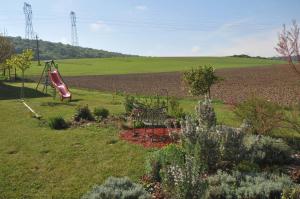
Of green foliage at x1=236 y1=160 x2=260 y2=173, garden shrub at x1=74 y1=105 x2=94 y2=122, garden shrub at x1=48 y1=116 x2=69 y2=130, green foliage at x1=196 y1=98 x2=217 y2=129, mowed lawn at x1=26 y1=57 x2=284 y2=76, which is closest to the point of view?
green foliage at x1=236 y1=160 x2=260 y2=173

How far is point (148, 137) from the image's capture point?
14039 millimetres

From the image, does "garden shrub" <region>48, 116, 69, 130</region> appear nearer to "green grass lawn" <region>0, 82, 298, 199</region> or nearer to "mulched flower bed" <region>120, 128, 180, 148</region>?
"green grass lawn" <region>0, 82, 298, 199</region>

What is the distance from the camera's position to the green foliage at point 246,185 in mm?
8266

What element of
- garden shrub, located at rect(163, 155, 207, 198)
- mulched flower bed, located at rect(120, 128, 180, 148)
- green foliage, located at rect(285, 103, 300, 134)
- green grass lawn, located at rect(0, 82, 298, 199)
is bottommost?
green grass lawn, located at rect(0, 82, 298, 199)

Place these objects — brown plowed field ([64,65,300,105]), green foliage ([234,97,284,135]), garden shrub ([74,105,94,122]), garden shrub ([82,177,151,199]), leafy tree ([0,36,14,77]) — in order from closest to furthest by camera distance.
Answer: garden shrub ([82,177,151,199]), green foliage ([234,97,284,135]), garden shrub ([74,105,94,122]), brown plowed field ([64,65,300,105]), leafy tree ([0,36,14,77])

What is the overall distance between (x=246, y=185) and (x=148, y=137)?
5.78 meters

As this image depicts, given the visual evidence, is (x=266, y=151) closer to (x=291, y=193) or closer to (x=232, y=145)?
(x=232, y=145)

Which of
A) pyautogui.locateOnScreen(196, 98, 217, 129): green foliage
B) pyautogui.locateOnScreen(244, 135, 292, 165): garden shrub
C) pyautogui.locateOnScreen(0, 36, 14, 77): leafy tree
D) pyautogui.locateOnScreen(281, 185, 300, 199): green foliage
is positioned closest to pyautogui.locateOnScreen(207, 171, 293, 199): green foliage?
pyautogui.locateOnScreen(281, 185, 300, 199): green foliage

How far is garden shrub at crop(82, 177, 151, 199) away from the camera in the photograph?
8.20m

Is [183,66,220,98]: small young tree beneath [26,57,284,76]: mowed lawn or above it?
above

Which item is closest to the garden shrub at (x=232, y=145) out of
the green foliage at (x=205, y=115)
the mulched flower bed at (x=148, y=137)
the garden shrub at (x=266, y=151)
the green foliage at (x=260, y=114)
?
the garden shrub at (x=266, y=151)

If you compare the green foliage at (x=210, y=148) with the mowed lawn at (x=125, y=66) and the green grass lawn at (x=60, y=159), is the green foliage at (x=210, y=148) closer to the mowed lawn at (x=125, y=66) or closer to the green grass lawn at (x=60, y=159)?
the green grass lawn at (x=60, y=159)

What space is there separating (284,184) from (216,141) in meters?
2.06

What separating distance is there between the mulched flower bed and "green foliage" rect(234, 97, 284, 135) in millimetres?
2741
